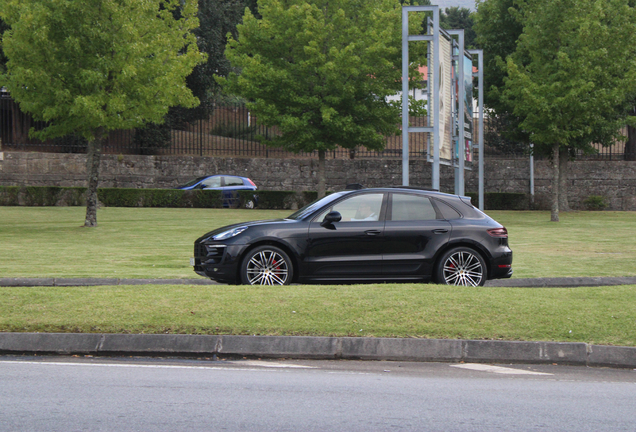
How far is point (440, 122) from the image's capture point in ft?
57.2

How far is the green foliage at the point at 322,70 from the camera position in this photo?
1136 inches

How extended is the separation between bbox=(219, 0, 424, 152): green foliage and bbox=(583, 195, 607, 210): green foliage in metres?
10.4

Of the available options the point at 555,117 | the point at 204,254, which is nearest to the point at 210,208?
the point at 555,117

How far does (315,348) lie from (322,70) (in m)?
22.4

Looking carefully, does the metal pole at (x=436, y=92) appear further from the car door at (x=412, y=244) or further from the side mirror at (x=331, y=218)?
the side mirror at (x=331, y=218)

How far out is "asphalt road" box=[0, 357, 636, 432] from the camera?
4.88 metres

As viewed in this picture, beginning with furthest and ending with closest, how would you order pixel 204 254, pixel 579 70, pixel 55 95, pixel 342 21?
pixel 342 21
pixel 579 70
pixel 55 95
pixel 204 254

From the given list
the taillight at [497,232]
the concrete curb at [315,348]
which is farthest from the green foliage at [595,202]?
the concrete curb at [315,348]

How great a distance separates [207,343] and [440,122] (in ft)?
37.5

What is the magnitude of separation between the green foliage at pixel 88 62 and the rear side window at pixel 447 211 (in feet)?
39.1

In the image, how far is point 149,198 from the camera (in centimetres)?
3116

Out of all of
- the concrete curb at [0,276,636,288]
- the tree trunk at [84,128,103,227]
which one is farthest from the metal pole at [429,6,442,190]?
the tree trunk at [84,128,103,227]

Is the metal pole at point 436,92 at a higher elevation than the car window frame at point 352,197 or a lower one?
higher

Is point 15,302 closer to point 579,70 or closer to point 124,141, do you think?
point 579,70
